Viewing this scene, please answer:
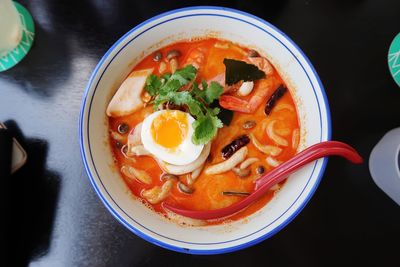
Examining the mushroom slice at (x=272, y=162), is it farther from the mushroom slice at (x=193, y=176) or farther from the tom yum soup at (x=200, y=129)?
the mushroom slice at (x=193, y=176)

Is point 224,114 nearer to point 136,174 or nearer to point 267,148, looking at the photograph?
point 267,148

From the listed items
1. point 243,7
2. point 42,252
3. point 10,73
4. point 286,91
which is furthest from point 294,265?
point 10,73

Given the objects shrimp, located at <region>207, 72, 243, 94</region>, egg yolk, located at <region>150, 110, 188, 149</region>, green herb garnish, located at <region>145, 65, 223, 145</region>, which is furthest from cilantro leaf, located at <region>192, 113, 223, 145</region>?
shrimp, located at <region>207, 72, 243, 94</region>

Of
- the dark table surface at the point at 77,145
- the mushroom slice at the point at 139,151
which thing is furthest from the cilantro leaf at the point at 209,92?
the dark table surface at the point at 77,145

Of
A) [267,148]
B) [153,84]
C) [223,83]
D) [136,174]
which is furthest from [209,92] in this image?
[136,174]

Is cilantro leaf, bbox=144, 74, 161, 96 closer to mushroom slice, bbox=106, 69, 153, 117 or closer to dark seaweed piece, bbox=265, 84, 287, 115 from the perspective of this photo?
mushroom slice, bbox=106, 69, 153, 117

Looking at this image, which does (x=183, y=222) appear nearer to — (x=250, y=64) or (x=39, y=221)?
(x=39, y=221)

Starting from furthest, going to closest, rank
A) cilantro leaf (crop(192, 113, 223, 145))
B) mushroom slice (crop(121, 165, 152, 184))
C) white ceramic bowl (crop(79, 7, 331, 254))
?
mushroom slice (crop(121, 165, 152, 184))
cilantro leaf (crop(192, 113, 223, 145))
white ceramic bowl (crop(79, 7, 331, 254))
